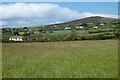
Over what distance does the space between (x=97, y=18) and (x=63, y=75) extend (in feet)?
49.6

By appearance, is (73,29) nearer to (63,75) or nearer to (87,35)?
(87,35)

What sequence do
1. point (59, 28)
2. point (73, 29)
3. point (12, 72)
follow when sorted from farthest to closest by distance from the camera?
1. point (73, 29)
2. point (59, 28)
3. point (12, 72)

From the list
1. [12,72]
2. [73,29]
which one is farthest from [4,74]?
[73,29]

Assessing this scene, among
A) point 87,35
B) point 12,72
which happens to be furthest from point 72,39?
point 12,72

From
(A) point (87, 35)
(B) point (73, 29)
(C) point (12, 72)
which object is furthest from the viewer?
(A) point (87, 35)

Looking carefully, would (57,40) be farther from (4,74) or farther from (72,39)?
(4,74)

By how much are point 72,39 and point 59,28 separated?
262 inches

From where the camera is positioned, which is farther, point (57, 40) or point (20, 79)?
point (57, 40)

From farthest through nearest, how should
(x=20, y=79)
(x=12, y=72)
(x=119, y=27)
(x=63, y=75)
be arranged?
(x=119, y=27), (x=12, y=72), (x=63, y=75), (x=20, y=79)

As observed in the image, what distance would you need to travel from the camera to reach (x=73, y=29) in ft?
65.1

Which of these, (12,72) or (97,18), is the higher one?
(97,18)

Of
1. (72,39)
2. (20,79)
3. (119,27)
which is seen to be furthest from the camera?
(72,39)

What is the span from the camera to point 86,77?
23.3 ft

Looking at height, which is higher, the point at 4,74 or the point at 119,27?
the point at 119,27
